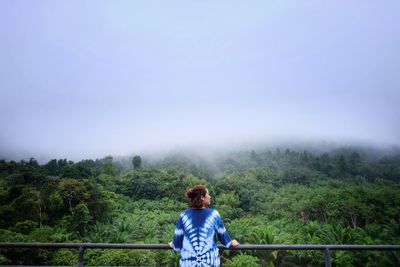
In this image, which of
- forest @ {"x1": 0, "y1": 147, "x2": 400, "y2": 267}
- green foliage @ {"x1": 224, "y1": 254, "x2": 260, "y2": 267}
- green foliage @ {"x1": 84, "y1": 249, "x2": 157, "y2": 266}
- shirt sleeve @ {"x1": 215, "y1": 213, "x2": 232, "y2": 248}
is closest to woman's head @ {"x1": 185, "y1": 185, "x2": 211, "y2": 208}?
shirt sleeve @ {"x1": 215, "y1": 213, "x2": 232, "y2": 248}

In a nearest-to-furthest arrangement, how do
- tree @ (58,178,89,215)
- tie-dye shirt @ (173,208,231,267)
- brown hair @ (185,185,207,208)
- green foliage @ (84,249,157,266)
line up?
1. tie-dye shirt @ (173,208,231,267)
2. brown hair @ (185,185,207,208)
3. green foliage @ (84,249,157,266)
4. tree @ (58,178,89,215)

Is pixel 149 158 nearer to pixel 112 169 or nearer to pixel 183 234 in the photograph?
pixel 112 169

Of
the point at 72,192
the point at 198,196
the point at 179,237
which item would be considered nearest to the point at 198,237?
the point at 179,237

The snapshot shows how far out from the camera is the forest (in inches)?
973

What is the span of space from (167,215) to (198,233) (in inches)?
1599

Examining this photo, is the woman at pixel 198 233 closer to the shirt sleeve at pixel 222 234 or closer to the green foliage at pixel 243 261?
the shirt sleeve at pixel 222 234

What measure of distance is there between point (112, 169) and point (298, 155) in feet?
204

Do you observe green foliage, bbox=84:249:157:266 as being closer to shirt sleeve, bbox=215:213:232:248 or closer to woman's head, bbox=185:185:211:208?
shirt sleeve, bbox=215:213:232:248

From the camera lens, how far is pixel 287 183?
7119cm

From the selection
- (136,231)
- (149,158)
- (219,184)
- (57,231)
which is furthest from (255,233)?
(149,158)

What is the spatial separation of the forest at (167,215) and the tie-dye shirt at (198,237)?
21.2 m

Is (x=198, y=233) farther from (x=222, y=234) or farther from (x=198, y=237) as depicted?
(x=222, y=234)

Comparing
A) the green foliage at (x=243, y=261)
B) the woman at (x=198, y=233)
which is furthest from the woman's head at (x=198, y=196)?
the green foliage at (x=243, y=261)

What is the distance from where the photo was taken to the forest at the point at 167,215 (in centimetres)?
2470
